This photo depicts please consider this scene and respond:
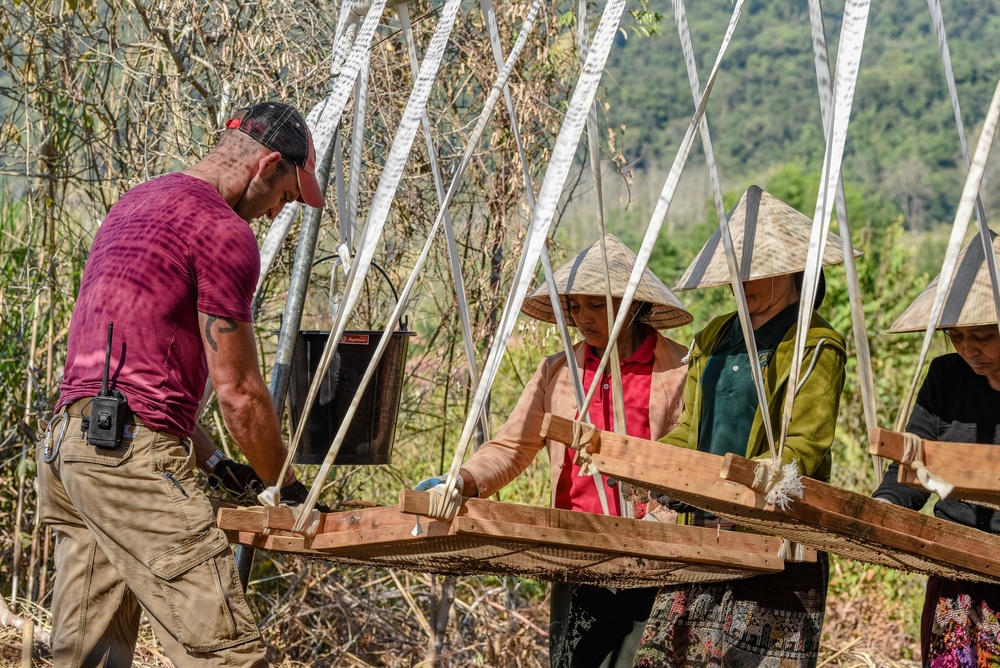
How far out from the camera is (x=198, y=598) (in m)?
2.34

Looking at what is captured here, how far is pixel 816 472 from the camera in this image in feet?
8.32

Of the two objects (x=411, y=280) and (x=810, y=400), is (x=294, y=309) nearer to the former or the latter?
(x=411, y=280)

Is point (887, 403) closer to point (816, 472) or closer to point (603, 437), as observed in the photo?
point (816, 472)

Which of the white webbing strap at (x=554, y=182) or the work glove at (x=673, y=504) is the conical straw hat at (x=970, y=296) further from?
the white webbing strap at (x=554, y=182)

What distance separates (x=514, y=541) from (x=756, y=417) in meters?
0.71

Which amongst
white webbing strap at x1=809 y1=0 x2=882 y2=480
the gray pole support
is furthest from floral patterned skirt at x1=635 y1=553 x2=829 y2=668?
the gray pole support

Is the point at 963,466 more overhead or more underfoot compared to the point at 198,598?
more overhead

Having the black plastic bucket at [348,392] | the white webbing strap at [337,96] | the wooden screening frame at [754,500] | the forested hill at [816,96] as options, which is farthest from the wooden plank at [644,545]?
the forested hill at [816,96]

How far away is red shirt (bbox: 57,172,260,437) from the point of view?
238cm

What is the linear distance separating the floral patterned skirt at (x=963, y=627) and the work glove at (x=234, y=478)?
5.63 ft

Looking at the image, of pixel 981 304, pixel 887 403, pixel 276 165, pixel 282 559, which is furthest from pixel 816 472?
pixel 887 403

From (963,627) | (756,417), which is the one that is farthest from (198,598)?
(963,627)

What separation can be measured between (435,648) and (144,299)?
2.29 metres

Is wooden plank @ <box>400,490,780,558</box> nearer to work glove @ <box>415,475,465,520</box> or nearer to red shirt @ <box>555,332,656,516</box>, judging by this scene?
work glove @ <box>415,475,465,520</box>
